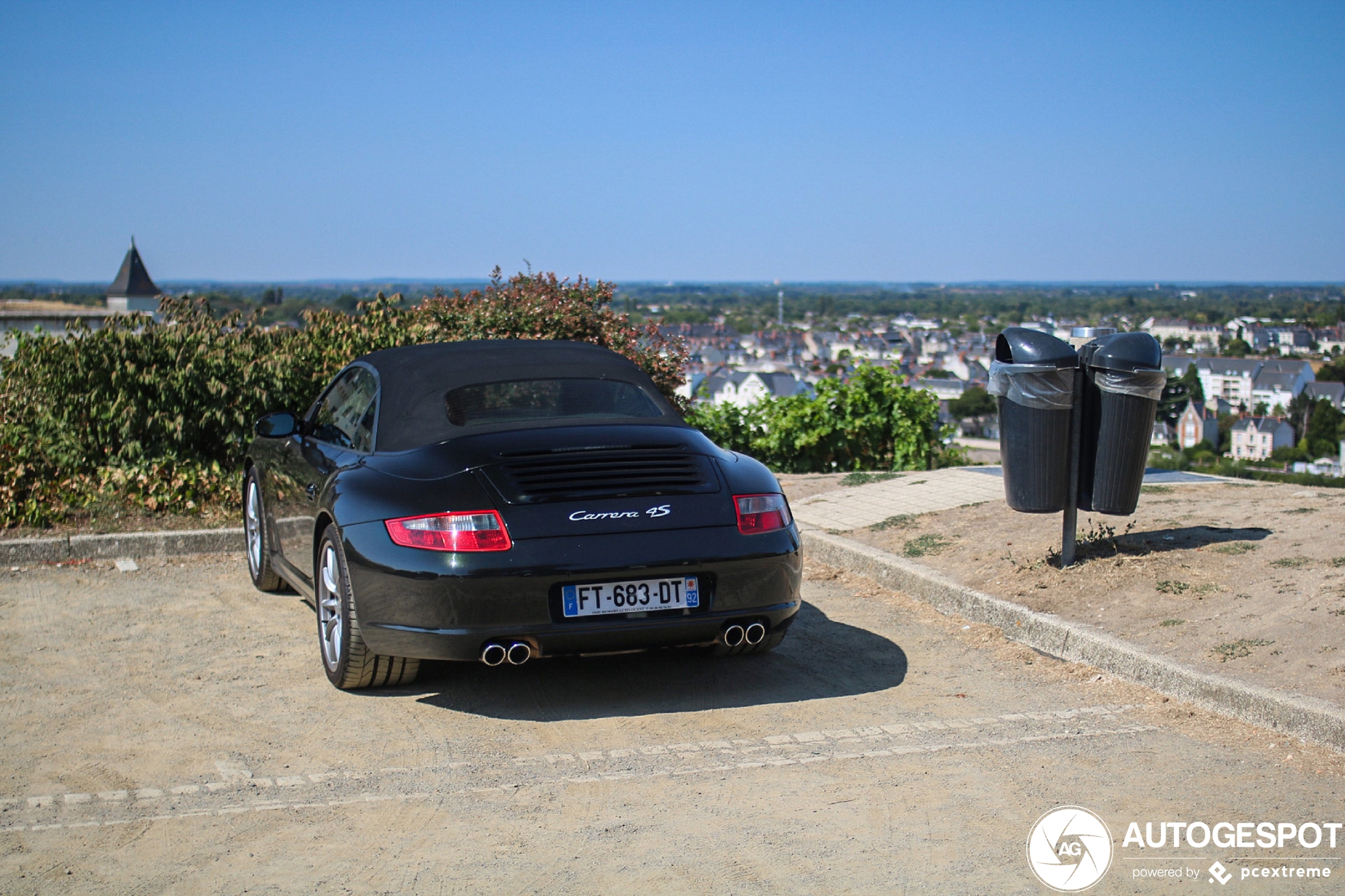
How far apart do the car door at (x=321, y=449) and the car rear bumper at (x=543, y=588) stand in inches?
27.3

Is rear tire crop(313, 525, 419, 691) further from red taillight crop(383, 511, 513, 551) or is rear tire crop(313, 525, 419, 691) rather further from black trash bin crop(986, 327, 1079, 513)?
black trash bin crop(986, 327, 1079, 513)

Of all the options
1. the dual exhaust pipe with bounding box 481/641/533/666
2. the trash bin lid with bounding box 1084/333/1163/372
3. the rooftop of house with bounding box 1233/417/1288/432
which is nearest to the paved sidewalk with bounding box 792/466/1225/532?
the trash bin lid with bounding box 1084/333/1163/372

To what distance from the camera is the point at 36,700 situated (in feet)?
16.6

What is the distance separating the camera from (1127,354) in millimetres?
6059

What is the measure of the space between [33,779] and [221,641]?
1930 mm

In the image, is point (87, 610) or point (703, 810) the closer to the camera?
point (703, 810)

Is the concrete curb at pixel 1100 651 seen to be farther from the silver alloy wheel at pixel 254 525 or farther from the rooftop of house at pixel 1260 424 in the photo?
the rooftop of house at pixel 1260 424

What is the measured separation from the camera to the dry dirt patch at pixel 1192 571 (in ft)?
16.7

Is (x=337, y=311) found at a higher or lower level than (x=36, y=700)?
higher

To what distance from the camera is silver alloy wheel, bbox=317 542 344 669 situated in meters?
5.11

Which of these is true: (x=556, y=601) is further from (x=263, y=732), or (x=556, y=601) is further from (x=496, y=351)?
(x=496, y=351)

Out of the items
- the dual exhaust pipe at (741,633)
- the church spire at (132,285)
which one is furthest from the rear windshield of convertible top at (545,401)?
the church spire at (132,285)

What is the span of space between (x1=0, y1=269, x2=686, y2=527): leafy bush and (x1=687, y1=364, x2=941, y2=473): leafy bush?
15.4ft

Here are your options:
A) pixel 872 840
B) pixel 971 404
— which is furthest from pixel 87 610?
pixel 971 404
